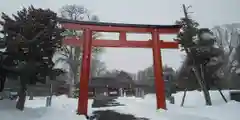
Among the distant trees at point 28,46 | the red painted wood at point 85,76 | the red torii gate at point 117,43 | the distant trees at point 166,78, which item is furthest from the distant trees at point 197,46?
the distant trees at point 28,46

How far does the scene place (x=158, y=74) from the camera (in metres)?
9.34

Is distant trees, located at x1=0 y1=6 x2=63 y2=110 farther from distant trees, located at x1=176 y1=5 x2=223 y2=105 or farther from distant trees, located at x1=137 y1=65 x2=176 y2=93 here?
distant trees, located at x1=137 y1=65 x2=176 y2=93

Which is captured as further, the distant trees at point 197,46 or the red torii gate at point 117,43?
the distant trees at point 197,46

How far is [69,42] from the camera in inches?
348

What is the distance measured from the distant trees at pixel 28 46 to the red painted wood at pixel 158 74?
12.7 ft

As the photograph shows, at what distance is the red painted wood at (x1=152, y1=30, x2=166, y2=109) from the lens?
30.3ft

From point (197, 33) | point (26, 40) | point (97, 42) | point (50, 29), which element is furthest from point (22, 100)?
point (197, 33)

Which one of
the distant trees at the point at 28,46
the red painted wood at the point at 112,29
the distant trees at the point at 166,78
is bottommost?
the distant trees at the point at 166,78

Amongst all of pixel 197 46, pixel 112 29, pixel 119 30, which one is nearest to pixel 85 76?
pixel 112 29

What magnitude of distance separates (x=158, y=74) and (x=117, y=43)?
2.09 m

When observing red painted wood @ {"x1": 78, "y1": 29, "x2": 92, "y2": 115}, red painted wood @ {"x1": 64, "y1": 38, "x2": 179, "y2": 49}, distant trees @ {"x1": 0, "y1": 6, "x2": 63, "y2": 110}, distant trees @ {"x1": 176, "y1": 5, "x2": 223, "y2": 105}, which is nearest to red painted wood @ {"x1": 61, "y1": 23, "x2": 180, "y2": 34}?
red painted wood @ {"x1": 78, "y1": 29, "x2": 92, "y2": 115}

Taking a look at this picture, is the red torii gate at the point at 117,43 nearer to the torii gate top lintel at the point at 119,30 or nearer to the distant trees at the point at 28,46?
the torii gate top lintel at the point at 119,30

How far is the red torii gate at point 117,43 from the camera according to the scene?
28.2 feet

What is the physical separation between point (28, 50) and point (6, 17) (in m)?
1.34
